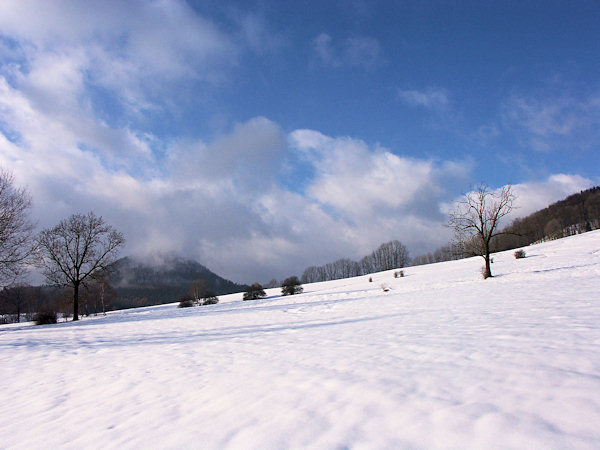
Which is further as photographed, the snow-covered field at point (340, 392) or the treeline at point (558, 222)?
the treeline at point (558, 222)

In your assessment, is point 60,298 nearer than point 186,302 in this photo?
Yes

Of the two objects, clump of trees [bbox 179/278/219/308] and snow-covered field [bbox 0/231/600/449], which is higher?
snow-covered field [bbox 0/231/600/449]

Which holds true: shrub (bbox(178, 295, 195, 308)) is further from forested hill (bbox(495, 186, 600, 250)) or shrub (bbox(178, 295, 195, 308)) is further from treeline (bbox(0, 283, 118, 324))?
forested hill (bbox(495, 186, 600, 250))

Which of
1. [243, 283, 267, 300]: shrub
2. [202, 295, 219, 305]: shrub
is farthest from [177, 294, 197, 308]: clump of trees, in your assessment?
[243, 283, 267, 300]: shrub

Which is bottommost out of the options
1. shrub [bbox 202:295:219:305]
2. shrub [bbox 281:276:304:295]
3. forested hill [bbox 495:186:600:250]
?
shrub [bbox 202:295:219:305]

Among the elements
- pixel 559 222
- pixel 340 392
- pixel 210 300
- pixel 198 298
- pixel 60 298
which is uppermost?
pixel 559 222

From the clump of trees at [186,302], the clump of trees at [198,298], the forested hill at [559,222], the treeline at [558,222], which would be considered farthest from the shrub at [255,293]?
the forested hill at [559,222]

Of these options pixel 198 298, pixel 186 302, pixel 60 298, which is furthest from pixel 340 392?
pixel 198 298

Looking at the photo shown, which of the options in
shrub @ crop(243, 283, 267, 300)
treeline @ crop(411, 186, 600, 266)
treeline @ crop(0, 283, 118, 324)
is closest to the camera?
treeline @ crop(0, 283, 118, 324)

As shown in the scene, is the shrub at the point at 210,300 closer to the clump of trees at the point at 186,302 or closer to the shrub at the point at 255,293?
the clump of trees at the point at 186,302

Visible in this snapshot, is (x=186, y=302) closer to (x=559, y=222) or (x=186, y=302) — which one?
(x=186, y=302)

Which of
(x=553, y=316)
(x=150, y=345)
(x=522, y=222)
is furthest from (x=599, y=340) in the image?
(x=522, y=222)

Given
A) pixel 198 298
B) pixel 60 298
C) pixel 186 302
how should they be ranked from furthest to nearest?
pixel 198 298 → pixel 186 302 → pixel 60 298

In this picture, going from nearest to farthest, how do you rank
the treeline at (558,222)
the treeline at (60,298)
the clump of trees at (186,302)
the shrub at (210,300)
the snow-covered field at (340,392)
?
the snow-covered field at (340,392) → the treeline at (60,298) → the clump of trees at (186,302) → the shrub at (210,300) → the treeline at (558,222)
